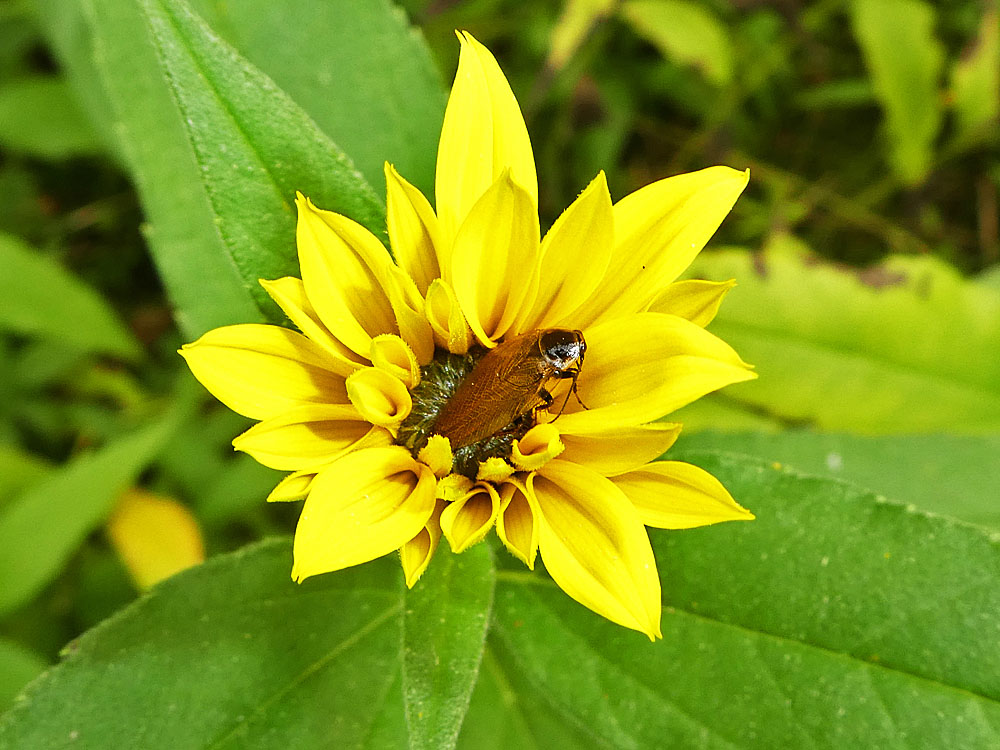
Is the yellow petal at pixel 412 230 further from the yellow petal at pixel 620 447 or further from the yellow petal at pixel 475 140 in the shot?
the yellow petal at pixel 620 447

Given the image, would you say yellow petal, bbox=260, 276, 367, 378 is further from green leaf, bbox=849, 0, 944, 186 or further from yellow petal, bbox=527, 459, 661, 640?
green leaf, bbox=849, 0, 944, 186

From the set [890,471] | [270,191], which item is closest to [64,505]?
[270,191]

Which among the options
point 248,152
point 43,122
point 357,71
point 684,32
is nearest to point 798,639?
point 248,152

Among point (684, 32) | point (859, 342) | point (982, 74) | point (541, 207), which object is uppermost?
point (684, 32)

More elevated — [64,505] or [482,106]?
[482,106]

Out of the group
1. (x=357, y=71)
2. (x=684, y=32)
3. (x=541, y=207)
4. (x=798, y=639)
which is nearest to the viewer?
(x=798, y=639)

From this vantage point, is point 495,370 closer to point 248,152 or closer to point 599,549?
point 599,549

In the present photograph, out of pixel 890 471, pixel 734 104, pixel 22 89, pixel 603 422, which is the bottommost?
pixel 890 471

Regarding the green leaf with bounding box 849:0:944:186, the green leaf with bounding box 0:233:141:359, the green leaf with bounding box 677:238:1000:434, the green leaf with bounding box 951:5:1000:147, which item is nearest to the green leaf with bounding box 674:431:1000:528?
the green leaf with bounding box 677:238:1000:434

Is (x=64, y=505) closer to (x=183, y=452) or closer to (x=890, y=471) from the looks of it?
(x=183, y=452)
